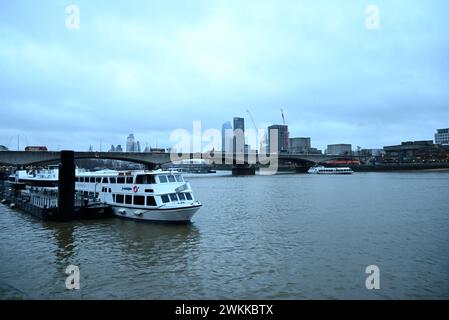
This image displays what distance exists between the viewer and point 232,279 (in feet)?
57.8

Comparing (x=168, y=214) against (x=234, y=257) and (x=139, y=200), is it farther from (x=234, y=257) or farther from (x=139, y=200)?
(x=234, y=257)

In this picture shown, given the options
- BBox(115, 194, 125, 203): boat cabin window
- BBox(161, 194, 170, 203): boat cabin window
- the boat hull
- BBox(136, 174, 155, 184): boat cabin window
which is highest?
BBox(136, 174, 155, 184): boat cabin window

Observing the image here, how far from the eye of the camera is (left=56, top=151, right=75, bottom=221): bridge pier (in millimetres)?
33438

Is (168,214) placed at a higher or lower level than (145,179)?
lower

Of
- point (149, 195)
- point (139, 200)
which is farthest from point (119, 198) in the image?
point (149, 195)

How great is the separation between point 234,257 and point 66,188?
19547mm

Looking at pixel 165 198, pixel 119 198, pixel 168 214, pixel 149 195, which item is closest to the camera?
pixel 168 214

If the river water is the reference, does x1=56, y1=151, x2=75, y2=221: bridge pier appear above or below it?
above

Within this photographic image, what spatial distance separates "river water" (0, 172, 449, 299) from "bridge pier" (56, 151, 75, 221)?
4.21 feet

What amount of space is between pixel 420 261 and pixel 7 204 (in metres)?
53.3

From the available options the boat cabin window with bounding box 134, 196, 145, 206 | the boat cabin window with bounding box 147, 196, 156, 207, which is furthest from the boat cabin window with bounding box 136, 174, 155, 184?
the boat cabin window with bounding box 147, 196, 156, 207

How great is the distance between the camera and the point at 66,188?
1315 inches

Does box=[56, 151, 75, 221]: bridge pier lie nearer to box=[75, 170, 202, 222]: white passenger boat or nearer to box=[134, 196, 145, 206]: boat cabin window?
box=[75, 170, 202, 222]: white passenger boat
